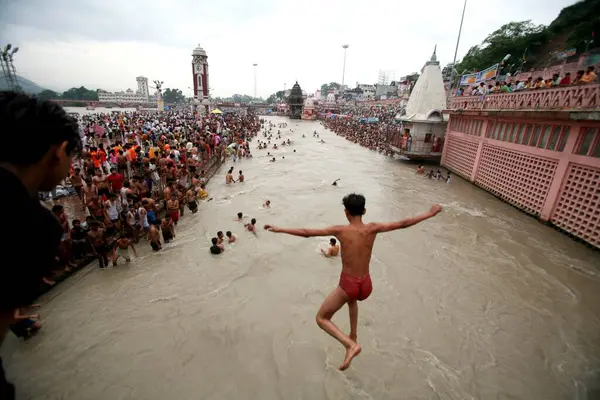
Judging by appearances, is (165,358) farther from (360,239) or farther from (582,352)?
(582,352)

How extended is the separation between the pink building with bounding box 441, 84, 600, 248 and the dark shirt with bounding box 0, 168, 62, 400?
12.5 meters

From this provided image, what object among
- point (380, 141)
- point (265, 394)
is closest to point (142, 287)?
point (265, 394)

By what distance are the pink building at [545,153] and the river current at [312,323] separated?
3.40 feet

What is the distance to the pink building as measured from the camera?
9.04 meters

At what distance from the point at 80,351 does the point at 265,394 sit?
338 centimetres

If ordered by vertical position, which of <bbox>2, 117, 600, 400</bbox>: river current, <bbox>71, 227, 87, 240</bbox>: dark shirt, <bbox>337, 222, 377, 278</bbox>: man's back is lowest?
<bbox>2, 117, 600, 400</bbox>: river current

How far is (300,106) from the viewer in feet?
222

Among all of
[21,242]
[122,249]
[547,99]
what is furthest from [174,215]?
[547,99]

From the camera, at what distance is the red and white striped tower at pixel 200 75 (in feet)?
181

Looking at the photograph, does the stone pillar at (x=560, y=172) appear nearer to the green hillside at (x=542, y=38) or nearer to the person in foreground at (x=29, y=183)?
the person in foreground at (x=29, y=183)

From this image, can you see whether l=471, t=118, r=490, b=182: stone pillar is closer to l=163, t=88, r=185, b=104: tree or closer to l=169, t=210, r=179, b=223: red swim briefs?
l=169, t=210, r=179, b=223: red swim briefs

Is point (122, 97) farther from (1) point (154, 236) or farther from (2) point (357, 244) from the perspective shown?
(2) point (357, 244)

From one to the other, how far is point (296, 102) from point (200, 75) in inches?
849

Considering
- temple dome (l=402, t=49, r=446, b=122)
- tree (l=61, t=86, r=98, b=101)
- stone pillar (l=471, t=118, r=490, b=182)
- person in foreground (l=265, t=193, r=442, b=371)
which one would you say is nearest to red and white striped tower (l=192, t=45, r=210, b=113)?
temple dome (l=402, t=49, r=446, b=122)
